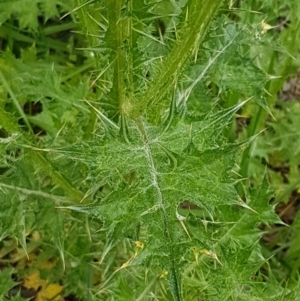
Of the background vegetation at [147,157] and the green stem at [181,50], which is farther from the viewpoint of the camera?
the background vegetation at [147,157]

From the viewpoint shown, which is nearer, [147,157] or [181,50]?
[181,50]

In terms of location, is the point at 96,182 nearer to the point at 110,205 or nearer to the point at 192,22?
the point at 110,205

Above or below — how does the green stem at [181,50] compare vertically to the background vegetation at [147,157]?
above

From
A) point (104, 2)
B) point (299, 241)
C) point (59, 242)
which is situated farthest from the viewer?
point (299, 241)

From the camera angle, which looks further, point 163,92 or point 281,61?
point 281,61

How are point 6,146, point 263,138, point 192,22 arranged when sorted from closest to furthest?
A: point 192,22, point 6,146, point 263,138

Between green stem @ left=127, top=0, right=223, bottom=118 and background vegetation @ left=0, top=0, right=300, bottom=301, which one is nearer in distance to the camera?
green stem @ left=127, top=0, right=223, bottom=118

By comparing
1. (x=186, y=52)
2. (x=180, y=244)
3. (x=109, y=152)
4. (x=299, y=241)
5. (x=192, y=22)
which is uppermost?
(x=192, y=22)

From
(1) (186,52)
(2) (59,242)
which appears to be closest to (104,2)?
(1) (186,52)
